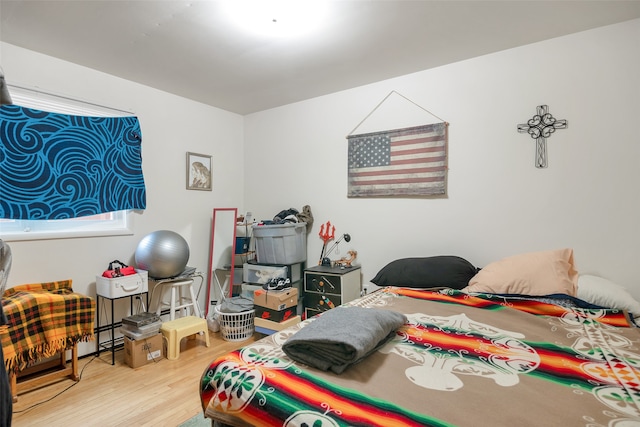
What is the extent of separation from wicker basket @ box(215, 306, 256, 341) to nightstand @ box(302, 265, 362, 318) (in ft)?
1.87

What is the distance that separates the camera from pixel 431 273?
2.43 m

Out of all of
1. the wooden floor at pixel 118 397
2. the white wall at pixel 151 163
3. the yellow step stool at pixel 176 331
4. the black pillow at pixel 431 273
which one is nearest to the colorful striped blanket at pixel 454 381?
the black pillow at pixel 431 273

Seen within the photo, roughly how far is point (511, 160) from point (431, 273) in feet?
3.57

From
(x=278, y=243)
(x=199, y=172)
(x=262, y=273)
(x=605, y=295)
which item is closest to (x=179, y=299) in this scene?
(x=262, y=273)

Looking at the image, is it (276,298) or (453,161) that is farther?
(276,298)

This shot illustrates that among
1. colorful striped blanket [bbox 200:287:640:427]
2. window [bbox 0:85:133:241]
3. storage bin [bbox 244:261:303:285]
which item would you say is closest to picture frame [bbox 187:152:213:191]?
window [bbox 0:85:133:241]

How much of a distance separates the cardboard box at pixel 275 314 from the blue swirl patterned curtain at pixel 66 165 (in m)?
1.50

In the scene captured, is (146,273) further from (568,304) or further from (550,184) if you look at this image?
(550,184)

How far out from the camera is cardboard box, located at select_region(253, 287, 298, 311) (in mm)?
2986

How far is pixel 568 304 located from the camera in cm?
192

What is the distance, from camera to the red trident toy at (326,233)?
3.43 metres

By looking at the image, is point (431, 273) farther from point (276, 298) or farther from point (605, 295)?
point (276, 298)

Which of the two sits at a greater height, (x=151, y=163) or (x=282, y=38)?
(x=282, y=38)

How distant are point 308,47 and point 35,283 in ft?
9.01
